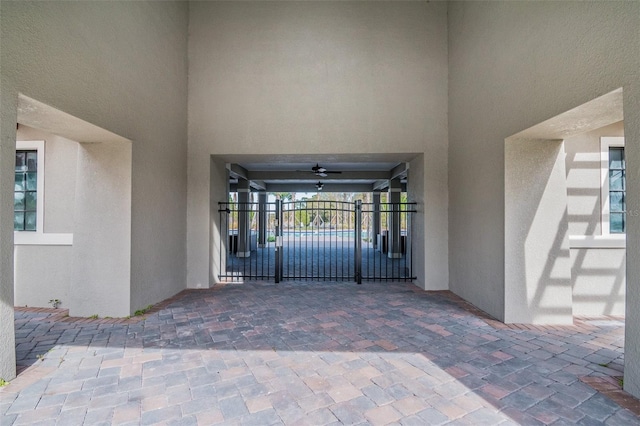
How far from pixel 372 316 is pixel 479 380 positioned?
174 cm

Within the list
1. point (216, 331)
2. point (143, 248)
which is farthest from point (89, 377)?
point (143, 248)

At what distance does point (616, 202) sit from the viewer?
4480 mm

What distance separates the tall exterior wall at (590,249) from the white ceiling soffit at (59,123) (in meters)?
6.21

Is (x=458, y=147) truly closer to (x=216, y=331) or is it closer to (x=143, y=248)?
(x=216, y=331)

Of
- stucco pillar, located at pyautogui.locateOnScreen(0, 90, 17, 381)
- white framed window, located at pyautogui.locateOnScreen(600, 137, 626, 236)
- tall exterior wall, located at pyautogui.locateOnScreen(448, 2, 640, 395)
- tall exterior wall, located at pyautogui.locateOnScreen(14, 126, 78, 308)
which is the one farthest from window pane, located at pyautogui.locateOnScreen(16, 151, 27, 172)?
white framed window, located at pyautogui.locateOnScreen(600, 137, 626, 236)

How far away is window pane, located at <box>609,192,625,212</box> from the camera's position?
176 inches

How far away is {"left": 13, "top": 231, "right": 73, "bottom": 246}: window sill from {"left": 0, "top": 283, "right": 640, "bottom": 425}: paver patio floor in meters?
0.98

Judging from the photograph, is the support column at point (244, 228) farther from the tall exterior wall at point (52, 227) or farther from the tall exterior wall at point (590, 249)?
the tall exterior wall at point (590, 249)

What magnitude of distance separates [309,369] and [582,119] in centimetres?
366

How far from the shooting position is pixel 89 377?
2629mm

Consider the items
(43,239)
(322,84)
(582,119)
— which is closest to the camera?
(582,119)

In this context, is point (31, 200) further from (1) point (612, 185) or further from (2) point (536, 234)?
(1) point (612, 185)

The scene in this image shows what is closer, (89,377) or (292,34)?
(89,377)

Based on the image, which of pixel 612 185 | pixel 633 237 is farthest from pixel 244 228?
pixel 633 237
